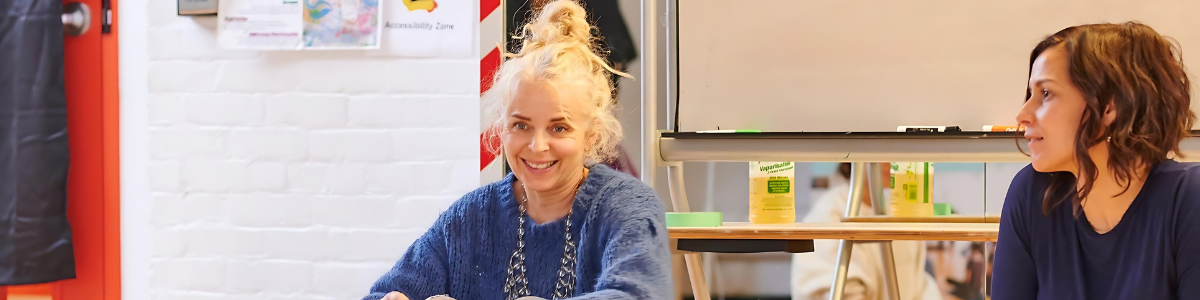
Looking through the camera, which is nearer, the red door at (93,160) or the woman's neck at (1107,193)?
the woman's neck at (1107,193)

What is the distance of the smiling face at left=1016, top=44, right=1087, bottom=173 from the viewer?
95 centimetres

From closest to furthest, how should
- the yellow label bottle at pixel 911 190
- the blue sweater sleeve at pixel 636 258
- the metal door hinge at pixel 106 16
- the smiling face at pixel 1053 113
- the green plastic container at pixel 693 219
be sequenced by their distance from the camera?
1. the blue sweater sleeve at pixel 636 258
2. the smiling face at pixel 1053 113
3. the green plastic container at pixel 693 219
4. the yellow label bottle at pixel 911 190
5. the metal door hinge at pixel 106 16

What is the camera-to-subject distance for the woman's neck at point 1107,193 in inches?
37.8

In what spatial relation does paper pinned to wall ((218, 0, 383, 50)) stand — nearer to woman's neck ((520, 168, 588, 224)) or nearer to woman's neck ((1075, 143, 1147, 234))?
woman's neck ((520, 168, 588, 224))

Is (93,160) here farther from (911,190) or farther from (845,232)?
(911,190)

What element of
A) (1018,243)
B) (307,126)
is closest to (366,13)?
(307,126)

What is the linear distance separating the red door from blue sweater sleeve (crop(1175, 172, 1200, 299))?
196 cm

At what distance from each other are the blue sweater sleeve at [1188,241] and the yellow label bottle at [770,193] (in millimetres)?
791

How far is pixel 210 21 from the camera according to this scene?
1.92 m

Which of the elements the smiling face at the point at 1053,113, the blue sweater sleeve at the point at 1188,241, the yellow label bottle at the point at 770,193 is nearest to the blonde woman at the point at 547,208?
the smiling face at the point at 1053,113

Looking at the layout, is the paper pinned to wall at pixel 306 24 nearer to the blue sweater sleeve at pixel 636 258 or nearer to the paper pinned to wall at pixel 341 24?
the paper pinned to wall at pixel 341 24

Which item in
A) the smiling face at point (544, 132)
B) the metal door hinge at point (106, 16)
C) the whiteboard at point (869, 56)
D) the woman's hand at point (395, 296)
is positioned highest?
the metal door hinge at point (106, 16)

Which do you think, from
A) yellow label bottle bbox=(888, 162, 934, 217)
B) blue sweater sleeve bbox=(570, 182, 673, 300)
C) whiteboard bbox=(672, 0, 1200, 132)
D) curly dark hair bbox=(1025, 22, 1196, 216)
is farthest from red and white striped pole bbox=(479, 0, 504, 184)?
curly dark hair bbox=(1025, 22, 1196, 216)

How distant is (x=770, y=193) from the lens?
169 cm
